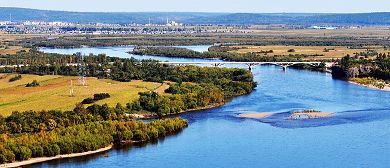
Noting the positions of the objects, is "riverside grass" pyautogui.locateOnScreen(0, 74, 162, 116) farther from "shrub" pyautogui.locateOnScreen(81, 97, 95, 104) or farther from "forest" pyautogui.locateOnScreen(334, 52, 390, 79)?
"forest" pyautogui.locateOnScreen(334, 52, 390, 79)

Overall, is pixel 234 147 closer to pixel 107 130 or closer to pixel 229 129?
pixel 229 129

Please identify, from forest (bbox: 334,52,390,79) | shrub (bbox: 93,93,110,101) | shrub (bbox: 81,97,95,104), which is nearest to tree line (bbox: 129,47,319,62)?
forest (bbox: 334,52,390,79)

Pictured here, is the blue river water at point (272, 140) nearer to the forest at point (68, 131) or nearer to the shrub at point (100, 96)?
the forest at point (68, 131)

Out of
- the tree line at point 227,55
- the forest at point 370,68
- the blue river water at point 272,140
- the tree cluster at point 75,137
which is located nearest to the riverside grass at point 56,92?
the tree cluster at point 75,137

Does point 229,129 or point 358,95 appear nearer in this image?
point 229,129

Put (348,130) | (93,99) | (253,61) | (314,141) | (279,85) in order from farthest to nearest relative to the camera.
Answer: (253,61), (279,85), (93,99), (348,130), (314,141)

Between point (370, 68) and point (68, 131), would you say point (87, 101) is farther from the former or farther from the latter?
point (370, 68)

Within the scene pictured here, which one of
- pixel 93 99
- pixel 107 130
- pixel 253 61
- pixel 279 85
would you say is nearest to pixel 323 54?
pixel 253 61

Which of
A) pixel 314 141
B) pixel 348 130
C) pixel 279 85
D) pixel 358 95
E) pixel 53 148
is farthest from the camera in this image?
pixel 279 85
